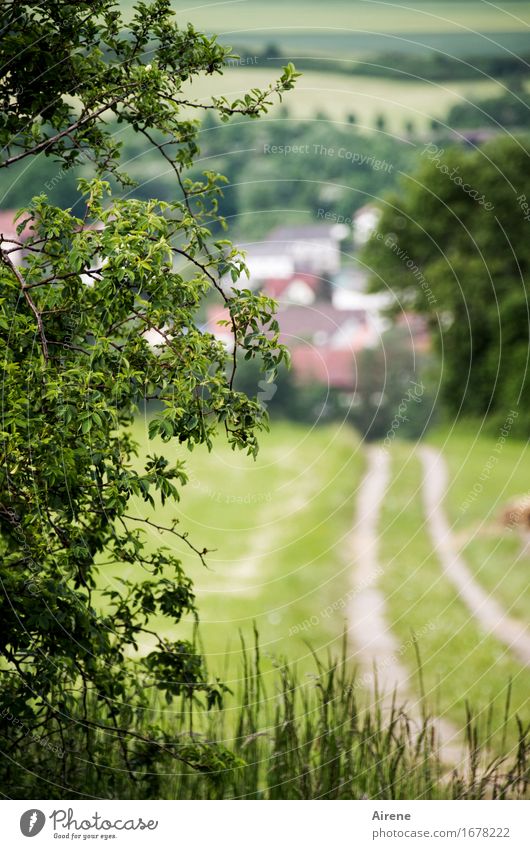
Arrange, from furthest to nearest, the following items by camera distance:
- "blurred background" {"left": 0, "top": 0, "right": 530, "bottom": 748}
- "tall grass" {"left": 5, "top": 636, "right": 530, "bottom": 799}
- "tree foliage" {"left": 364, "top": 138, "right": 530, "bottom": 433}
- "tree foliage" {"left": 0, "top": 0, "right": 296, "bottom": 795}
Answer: "tree foliage" {"left": 364, "top": 138, "right": 530, "bottom": 433}
"blurred background" {"left": 0, "top": 0, "right": 530, "bottom": 748}
"tall grass" {"left": 5, "top": 636, "right": 530, "bottom": 799}
"tree foliage" {"left": 0, "top": 0, "right": 296, "bottom": 795}

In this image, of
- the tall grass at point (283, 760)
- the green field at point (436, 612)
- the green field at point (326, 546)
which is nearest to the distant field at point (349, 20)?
the tall grass at point (283, 760)

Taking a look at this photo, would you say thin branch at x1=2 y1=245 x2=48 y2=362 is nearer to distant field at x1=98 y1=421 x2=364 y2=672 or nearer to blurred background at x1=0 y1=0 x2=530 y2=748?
blurred background at x1=0 y1=0 x2=530 y2=748

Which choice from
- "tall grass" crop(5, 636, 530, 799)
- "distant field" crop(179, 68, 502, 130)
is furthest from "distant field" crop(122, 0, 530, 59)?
"tall grass" crop(5, 636, 530, 799)

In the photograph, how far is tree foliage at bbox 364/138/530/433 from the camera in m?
7.72

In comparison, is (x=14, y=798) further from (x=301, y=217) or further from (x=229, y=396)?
(x=301, y=217)

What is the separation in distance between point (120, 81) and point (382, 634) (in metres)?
4.65

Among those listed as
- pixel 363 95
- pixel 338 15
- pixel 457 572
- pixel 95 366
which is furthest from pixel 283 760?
pixel 457 572

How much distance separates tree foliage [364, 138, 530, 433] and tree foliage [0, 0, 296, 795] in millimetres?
5330

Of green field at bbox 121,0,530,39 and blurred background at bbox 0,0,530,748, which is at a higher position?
blurred background at bbox 0,0,530,748

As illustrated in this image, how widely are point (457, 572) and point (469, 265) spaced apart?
8.72 feet

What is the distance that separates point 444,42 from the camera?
4.07 metres

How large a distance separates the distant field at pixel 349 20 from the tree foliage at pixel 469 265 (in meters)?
3.69

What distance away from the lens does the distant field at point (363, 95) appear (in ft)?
13.4

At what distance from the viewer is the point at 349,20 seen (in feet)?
11.4
